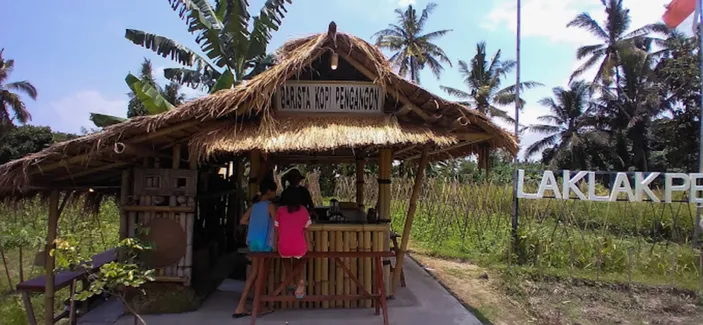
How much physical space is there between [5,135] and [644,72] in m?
35.6

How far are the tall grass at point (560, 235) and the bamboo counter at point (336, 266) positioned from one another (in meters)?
3.49

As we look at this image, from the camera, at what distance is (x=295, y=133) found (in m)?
4.88

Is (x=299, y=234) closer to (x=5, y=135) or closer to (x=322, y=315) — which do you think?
(x=322, y=315)

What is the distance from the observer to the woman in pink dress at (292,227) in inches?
182

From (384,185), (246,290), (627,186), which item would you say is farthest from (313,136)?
(627,186)

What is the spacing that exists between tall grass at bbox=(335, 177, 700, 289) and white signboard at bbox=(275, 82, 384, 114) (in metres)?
4.32

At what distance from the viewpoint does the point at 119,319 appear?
489cm

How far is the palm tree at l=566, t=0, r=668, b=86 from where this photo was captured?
85.3 feet

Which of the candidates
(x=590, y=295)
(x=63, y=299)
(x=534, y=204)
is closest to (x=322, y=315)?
(x=63, y=299)

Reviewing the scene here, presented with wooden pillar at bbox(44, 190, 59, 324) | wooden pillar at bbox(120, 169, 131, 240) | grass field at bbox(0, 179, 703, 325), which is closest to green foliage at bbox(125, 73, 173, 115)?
grass field at bbox(0, 179, 703, 325)

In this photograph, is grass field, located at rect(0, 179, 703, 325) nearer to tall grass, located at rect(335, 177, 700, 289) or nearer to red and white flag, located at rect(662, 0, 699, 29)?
tall grass, located at rect(335, 177, 700, 289)

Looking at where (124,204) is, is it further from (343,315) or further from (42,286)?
(343,315)

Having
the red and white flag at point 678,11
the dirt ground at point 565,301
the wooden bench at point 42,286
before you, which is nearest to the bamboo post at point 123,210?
the wooden bench at point 42,286

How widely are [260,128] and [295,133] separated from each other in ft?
1.34
